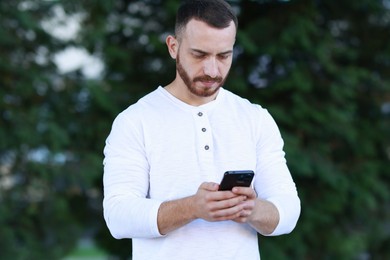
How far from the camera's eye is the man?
1.88 m

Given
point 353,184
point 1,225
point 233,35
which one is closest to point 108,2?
point 1,225

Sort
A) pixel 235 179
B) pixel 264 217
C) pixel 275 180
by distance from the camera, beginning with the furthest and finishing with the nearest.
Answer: pixel 275 180 < pixel 264 217 < pixel 235 179

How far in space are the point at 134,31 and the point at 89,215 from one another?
1592 millimetres

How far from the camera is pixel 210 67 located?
6.24 ft

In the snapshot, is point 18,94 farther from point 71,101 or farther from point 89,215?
point 89,215

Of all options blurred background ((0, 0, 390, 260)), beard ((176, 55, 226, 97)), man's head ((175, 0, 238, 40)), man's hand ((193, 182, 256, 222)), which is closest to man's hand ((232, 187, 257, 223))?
man's hand ((193, 182, 256, 222))

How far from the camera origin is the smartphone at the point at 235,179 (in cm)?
170

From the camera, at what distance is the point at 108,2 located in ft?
16.8

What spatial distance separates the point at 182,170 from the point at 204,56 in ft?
1.11

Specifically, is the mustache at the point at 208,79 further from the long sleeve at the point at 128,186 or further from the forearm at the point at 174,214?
the forearm at the point at 174,214

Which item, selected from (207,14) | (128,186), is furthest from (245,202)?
(207,14)

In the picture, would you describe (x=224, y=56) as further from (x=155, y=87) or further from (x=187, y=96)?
(x=155, y=87)

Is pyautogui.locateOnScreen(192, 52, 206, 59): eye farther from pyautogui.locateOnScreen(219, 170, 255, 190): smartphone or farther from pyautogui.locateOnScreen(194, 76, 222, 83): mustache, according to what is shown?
pyautogui.locateOnScreen(219, 170, 255, 190): smartphone

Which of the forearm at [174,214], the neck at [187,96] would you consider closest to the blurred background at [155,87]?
the neck at [187,96]
